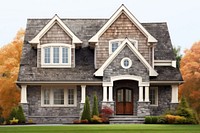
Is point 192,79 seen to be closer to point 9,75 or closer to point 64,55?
point 64,55

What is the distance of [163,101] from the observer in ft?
136

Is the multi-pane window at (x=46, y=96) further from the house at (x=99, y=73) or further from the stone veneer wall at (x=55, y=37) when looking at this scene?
the stone veneer wall at (x=55, y=37)

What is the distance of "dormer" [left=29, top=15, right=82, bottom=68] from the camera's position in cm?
4150

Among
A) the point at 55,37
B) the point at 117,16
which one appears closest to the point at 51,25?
the point at 55,37

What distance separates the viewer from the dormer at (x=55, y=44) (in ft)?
136

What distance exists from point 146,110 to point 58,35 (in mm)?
8620

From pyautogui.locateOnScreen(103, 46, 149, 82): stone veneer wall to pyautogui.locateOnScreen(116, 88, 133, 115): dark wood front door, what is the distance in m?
2.02

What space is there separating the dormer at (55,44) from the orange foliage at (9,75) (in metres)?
11.9

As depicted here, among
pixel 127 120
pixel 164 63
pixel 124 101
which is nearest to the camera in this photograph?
pixel 127 120

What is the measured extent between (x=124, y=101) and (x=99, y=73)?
3.13 meters

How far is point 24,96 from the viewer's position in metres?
40.5

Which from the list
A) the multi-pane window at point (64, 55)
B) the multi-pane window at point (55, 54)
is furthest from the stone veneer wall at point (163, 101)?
the multi-pane window at point (55, 54)

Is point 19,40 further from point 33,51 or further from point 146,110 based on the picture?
point 146,110

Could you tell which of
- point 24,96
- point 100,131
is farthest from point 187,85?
point 100,131
